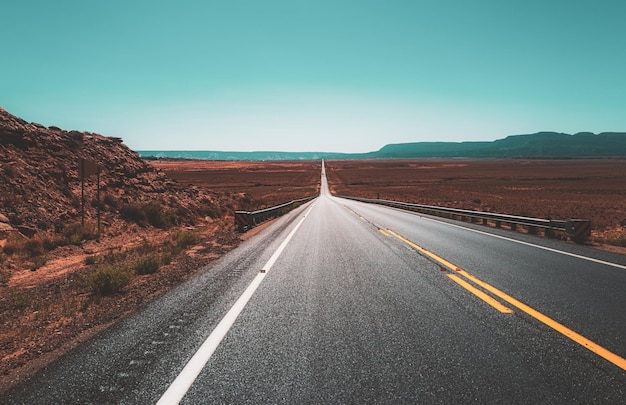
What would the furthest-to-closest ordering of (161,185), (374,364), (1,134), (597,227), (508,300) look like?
(161,185) < (597,227) < (1,134) < (508,300) < (374,364)

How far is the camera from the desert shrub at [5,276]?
286 inches

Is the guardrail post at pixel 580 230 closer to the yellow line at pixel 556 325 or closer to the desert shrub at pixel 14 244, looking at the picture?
the yellow line at pixel 556 325

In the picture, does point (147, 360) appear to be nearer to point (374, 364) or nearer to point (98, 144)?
point (374, 364)

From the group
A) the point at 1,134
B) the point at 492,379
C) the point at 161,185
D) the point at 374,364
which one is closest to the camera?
the point at 492,379

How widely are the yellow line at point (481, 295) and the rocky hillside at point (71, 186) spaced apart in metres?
12.3

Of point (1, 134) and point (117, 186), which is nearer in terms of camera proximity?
point (1, 134)

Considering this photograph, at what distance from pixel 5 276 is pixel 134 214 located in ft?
26.8

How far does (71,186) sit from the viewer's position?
1490cm

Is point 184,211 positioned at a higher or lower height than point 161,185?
Answer: lower

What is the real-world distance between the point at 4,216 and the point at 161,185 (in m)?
9.84

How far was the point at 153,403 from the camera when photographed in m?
2.65

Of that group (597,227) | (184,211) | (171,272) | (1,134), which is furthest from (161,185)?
(597,227)

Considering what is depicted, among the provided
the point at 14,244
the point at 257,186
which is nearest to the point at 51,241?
the point at 14,244

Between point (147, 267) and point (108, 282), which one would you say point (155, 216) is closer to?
point (147, 267)
